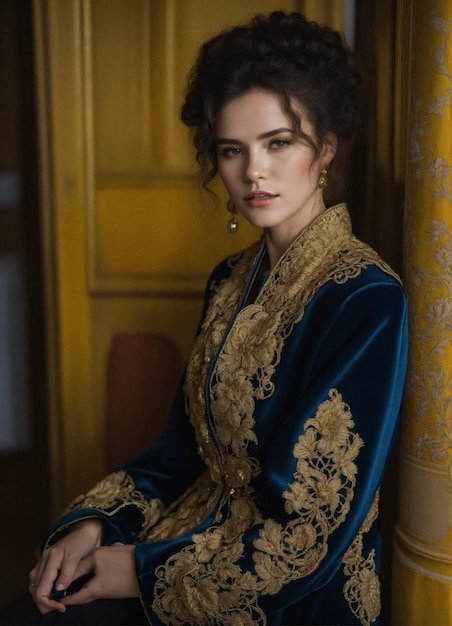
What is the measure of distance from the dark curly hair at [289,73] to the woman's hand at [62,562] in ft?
2.41

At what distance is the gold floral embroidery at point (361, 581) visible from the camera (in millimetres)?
1196

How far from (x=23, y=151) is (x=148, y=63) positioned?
2.87 feet

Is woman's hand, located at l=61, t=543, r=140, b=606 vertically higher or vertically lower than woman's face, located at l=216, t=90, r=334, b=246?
lower

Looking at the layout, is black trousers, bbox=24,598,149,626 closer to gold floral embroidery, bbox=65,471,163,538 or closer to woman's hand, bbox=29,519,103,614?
woman's hand, bbox=29,519,103,614

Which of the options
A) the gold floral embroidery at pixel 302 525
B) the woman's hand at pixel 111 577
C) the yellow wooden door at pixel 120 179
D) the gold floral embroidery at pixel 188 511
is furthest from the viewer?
the yellow wooden door at pixel 120 179

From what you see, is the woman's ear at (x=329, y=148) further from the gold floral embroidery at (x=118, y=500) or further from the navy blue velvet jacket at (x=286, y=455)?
the gold floral embroidery at (x=118, y=500)

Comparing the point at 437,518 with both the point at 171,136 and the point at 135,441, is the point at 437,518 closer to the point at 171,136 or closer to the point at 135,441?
the point at 135,441

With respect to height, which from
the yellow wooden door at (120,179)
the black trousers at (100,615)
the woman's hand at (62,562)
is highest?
the yellow wooden door at (120,179)

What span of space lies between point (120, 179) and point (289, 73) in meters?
0.83

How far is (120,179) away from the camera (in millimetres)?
1955

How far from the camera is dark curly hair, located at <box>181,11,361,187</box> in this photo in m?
1.23

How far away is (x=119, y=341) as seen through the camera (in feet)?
6.64

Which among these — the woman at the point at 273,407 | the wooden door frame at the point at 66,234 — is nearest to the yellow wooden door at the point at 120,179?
the wooden door frame at the point at 66,234

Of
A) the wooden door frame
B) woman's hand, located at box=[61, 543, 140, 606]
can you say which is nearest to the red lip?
woman's hand, located at box=[61, 543, 140, 606]
